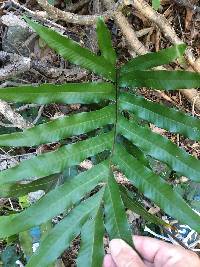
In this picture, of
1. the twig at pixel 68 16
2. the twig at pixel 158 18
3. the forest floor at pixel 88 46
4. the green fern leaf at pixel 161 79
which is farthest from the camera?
the forest floor at pixel 88 46

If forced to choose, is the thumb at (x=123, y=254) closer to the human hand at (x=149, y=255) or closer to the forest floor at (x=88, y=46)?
the human hand at (x=149, y=255)

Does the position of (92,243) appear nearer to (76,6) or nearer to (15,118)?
(15,118)

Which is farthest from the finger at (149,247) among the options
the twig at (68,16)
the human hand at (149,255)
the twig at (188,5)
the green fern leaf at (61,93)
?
the twig at (188,5)

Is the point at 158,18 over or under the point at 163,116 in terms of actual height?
over

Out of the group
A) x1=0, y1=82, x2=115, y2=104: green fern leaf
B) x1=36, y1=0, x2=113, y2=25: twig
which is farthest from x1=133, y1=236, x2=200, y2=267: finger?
x1=36, y1=0, x2=113, y2=25: twig

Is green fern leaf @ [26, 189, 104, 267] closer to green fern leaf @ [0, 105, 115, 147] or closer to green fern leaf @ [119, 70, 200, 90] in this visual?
green fern leaf @ [0, 105, 115, 147]

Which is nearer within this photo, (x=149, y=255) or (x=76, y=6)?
(x=149, y=255)

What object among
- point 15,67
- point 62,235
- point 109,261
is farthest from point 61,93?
point 15,67

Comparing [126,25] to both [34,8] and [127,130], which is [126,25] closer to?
[34,8]
